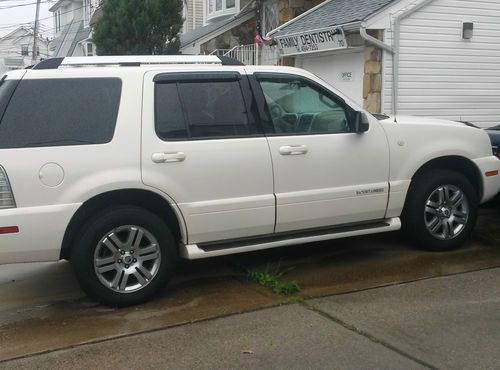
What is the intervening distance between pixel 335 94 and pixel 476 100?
23.5 ft

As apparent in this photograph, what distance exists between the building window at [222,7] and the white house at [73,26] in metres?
13.2

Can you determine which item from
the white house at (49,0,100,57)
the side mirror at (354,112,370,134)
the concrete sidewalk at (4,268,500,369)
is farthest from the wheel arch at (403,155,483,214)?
the white house at (49,0,100,57)

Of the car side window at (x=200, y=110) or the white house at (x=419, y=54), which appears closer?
the car side window at (x=200, y=110)

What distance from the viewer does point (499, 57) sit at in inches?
457

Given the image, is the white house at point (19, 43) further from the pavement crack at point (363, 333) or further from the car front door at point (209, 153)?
the pavement crack at point (363, 333)

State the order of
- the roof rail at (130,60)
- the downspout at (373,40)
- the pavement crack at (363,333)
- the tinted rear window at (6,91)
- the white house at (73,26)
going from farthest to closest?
the white house at (73,26)
the downspout at (373,40)
the roof rail at (130,60)
the tinted rear window at (6,91)
the pavement crack at (363,333)

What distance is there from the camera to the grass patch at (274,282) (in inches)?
195

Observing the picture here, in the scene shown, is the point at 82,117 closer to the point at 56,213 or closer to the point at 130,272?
the point at 56,213

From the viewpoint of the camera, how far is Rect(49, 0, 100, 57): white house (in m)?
34.4

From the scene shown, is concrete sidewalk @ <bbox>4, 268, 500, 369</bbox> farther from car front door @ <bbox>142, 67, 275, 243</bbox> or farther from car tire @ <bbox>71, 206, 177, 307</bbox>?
car front door @ <bbox>142, 67, 275, 243</bbox>

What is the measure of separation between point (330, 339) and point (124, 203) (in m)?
→ 1.88

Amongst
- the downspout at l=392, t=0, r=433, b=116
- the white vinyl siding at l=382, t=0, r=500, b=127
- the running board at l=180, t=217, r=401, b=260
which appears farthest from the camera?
the white vinyl siding at l=382, t=0, r=500, b=127

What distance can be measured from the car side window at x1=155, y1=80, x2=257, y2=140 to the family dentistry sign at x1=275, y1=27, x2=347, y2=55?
6322mm

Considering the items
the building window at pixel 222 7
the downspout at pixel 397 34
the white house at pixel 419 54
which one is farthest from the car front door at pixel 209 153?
the building window at pixel 222 7
